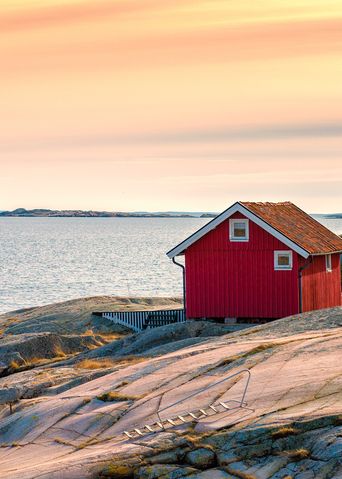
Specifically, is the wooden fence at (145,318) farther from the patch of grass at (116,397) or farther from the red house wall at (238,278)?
the patch of grass at (116,397)

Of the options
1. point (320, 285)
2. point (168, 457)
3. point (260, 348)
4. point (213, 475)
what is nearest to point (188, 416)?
point (168, 457)

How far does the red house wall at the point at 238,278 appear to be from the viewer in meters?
38.9

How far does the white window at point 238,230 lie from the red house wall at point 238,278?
6.8 inches

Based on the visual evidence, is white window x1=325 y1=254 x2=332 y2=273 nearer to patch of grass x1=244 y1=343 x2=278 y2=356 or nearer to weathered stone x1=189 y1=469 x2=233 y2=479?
patch of grass x1=244 y1=343 x2=278 y2=356

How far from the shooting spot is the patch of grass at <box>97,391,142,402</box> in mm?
21562

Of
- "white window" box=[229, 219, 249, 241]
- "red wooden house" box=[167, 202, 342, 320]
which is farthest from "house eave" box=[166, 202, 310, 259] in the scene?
"white window" box=[229, 219, 249, 241]

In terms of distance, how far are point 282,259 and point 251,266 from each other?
1323 millimetres

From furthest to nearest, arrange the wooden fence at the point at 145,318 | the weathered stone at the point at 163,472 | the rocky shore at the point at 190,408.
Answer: the wooden fence at the point at 145,318, the rocky shore at the point at 190,408, the weathered stone at the point at 163,472

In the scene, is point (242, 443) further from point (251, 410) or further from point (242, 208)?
point (242, 208)

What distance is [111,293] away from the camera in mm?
94562

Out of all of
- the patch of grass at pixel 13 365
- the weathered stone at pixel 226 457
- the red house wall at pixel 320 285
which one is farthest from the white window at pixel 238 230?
the weathered stone at pixel 226 457

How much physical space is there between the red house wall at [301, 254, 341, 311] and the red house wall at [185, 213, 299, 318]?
1077mm

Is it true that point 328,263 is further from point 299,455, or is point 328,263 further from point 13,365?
point 299,455

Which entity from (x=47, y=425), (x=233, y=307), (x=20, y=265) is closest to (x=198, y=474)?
(x=47, y=425)
